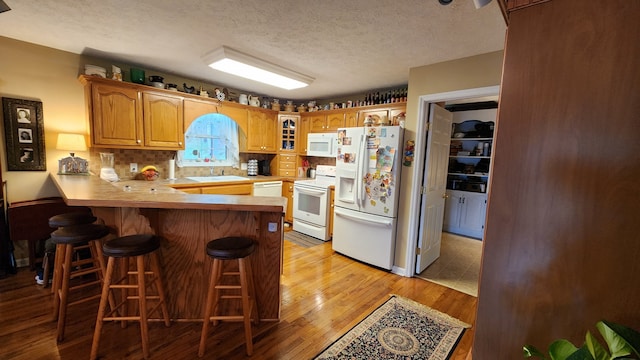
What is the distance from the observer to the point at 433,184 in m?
3.07

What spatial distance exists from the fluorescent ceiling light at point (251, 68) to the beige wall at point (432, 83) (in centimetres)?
137

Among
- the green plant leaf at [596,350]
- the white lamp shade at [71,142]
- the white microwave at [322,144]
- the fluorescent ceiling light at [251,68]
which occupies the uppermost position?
the fluorescent ceiling light at [251,68]

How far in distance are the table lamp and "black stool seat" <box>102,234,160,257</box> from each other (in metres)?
1.88

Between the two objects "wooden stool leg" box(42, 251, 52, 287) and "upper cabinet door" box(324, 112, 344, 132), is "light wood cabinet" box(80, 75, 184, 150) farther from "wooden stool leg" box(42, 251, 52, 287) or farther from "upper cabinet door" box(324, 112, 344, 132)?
"upper cabinet door" box(324, 112, 344, 132)

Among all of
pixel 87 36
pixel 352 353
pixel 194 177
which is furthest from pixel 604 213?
pixel 194 177

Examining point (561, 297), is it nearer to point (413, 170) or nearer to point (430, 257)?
point (413, 170)

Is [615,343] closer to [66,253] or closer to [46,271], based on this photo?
[66,253]

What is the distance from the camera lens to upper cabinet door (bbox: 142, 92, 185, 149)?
10.8ft

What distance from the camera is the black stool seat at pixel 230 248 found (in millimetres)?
1652

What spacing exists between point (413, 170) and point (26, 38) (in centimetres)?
420

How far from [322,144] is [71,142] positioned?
10.5 feet

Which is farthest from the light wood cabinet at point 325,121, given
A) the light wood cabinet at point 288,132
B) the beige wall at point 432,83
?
the beige wall at point 432,83

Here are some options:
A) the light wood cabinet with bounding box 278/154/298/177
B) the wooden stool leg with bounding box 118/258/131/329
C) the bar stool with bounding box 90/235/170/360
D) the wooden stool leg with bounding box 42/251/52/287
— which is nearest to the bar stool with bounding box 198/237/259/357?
the bar stool with bounding box 90/235/170/360

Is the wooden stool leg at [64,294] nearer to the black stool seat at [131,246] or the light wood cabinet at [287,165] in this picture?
the black stool seat at [131,246]
